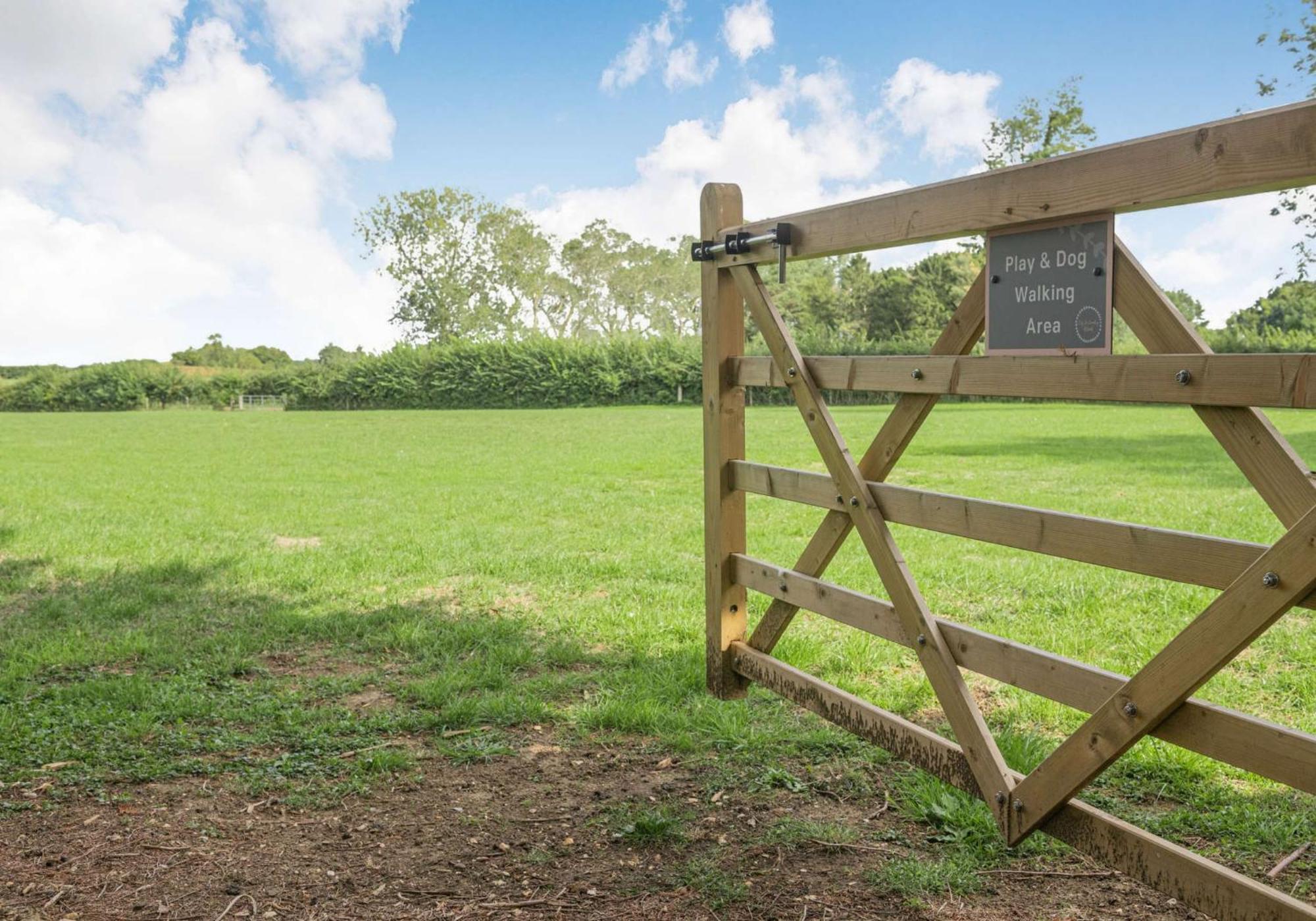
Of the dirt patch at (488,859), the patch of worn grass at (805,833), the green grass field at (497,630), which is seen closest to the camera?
the dirt patch at (488,859)

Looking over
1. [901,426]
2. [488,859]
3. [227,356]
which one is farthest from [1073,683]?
[227,356]

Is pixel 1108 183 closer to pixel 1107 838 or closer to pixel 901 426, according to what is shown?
pixel 901 426

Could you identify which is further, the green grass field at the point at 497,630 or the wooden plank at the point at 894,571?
the green grass field at the point at 497,630

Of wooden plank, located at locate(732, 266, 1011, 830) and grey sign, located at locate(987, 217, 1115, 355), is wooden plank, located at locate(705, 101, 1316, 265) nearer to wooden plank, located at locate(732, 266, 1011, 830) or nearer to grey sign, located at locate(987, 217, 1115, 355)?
grey sign, located at locate(987, 217, 1115, 355)

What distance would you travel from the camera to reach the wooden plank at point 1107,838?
8.16ft

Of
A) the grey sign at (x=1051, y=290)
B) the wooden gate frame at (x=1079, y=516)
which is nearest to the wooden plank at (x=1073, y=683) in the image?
the wooden gate frame at (x=1079, y=516)

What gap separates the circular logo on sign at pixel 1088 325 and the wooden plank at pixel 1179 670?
0.77 meters

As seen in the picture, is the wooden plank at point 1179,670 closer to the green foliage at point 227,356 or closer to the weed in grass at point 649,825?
the weed in grass at point 649,825

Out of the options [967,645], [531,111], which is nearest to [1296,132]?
[967,645]

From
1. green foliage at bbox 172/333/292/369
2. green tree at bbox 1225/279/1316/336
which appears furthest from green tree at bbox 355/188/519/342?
green tree at bbox 1225/279/1316/336

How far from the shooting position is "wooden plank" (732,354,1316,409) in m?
2.29

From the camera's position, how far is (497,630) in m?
5.93

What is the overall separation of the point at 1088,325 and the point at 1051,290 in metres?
0.16

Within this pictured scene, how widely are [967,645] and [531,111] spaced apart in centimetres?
7030
